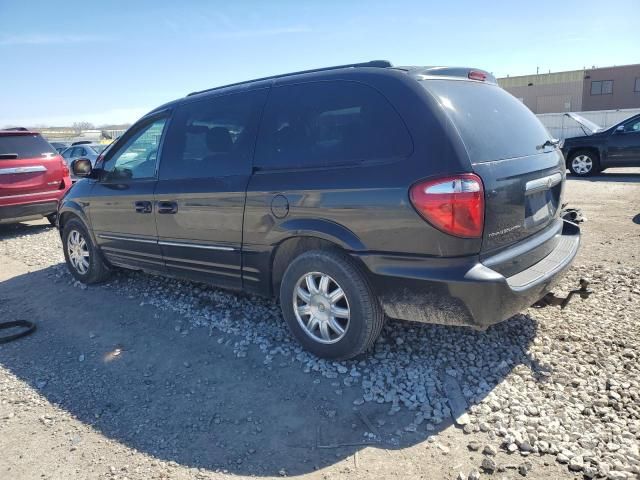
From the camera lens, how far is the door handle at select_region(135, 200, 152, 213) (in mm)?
4418

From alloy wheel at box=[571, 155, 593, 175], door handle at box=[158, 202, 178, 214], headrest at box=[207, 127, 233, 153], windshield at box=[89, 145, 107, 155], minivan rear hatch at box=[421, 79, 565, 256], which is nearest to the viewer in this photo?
minivan rear hatch at box=[421, 79, 565, 256]

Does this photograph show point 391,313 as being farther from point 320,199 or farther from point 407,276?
point 320,199

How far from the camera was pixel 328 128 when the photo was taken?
3281mm

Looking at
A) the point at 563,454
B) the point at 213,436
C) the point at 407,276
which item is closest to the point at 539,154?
the point at 407,276

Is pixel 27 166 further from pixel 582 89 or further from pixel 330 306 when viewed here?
pixel 582 89

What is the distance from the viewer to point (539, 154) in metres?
3.39

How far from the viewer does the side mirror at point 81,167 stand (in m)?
5.07

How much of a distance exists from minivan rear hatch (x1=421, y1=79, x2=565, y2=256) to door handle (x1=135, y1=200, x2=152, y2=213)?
8.84 feet

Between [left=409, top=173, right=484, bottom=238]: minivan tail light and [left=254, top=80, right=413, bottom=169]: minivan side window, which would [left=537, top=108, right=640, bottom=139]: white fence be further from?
[left=409, top=173, right=484, bottom=238]: minivan tail light

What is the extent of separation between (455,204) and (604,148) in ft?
39.7

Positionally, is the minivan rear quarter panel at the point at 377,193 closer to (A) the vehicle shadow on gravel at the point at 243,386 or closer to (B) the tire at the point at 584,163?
(A) the vehicle shadow on gravel at the point at 243,386

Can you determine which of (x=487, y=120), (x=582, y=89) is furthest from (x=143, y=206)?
(x=582, y=89)

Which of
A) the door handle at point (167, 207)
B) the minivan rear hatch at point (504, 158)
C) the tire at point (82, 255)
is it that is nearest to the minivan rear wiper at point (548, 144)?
the minivan rear hatch at point (504, 158)

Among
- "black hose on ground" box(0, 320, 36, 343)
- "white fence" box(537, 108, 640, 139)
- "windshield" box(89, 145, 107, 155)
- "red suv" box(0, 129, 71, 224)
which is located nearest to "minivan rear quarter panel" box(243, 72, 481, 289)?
"black hose on ground" box(0, 320, 36, 343)
